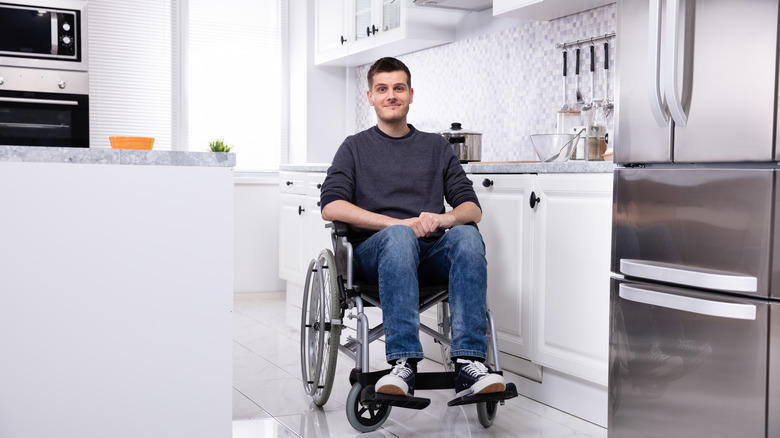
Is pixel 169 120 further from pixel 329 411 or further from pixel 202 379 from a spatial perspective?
pixel 202 379

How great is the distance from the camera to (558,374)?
2746 millimetres

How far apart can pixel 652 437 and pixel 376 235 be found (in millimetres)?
978

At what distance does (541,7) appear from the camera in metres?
3.21

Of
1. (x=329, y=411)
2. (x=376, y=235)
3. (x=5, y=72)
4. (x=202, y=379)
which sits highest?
(x=5, y=72)

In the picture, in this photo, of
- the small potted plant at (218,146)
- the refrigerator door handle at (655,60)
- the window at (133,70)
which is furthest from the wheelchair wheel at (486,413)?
the window at (133,70)

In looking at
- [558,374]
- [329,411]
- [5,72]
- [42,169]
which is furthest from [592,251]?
[5,72]

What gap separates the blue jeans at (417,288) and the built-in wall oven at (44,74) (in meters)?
2.46

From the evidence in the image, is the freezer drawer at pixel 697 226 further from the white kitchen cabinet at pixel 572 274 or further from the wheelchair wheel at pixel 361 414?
the wheelchair wheel at pixel 361 414

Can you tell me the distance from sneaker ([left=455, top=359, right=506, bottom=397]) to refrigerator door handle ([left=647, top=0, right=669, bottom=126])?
0.83 m

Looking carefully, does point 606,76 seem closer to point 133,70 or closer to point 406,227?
point 406,227

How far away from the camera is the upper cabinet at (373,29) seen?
4.14 metres

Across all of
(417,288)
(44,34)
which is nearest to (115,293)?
A: (417,288)

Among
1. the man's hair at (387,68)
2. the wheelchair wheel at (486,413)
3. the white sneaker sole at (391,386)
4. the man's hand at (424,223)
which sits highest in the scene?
the man's hair at (387,68)

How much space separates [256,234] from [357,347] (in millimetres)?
2803
